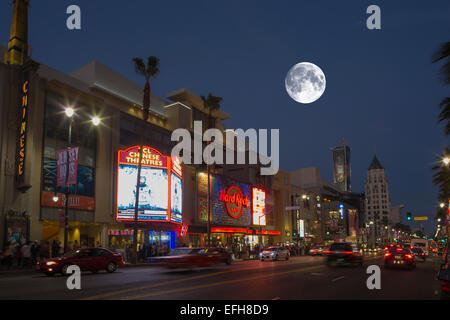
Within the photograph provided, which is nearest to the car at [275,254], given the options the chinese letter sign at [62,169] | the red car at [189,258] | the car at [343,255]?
the car at [343,255]

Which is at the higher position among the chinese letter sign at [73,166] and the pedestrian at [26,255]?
the chinese letter sign at [73,166]

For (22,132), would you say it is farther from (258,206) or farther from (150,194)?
(258,206)

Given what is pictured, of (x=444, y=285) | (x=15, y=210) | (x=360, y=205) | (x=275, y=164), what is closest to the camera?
(x=444, y=285)

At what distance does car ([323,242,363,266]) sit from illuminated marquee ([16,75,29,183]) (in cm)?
2253

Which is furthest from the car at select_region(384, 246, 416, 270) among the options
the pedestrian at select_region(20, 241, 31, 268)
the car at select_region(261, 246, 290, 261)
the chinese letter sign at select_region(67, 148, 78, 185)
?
the pedestrian at select_region(20, 241, 31, 268)

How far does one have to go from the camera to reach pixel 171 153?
4834cm

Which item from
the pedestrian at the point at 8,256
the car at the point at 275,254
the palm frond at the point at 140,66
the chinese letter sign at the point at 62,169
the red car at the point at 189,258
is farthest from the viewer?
the car at the point at 275,254

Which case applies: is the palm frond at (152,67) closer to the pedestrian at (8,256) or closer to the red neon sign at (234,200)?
the pedestrian at (8,256)

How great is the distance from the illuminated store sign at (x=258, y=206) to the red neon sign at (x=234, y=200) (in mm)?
3373

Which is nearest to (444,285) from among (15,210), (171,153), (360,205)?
(15,210)

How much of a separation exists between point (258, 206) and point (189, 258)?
4389cm

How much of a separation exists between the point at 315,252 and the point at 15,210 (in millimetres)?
40342

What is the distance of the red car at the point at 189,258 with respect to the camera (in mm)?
22672
